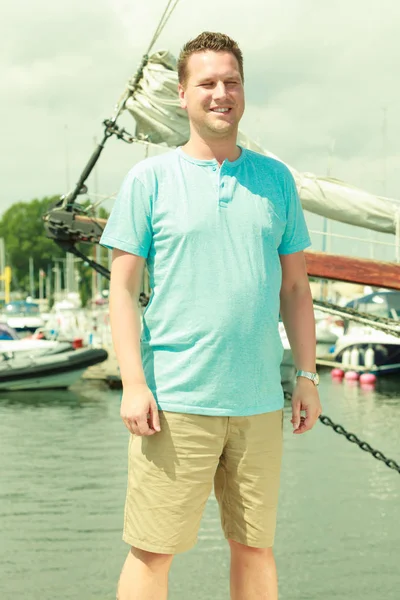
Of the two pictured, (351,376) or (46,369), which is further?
(351,376)

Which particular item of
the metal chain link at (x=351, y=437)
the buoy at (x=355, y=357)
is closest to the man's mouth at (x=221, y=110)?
the metal chain link at (x=351, y=437)

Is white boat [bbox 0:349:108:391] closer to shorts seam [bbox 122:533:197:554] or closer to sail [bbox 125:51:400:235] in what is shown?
sail [bbox 125:51:400:235]

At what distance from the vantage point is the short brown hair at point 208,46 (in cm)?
273

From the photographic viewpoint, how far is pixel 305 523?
6895 millimetres

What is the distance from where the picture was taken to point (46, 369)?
20.7 meters

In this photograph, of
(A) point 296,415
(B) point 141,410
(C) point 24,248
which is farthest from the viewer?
(C) point 24,248

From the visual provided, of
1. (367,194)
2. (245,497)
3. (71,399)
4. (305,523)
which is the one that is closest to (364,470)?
(305,523)

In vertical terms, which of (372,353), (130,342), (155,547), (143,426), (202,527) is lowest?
(202,527)

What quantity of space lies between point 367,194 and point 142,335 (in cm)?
451

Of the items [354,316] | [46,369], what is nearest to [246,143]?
[354,316]

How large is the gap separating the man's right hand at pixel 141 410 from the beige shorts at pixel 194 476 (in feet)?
0.14

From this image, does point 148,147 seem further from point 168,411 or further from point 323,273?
point 168,411

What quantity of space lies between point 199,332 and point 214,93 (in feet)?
2.27

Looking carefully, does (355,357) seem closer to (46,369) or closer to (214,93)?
(46,369)
